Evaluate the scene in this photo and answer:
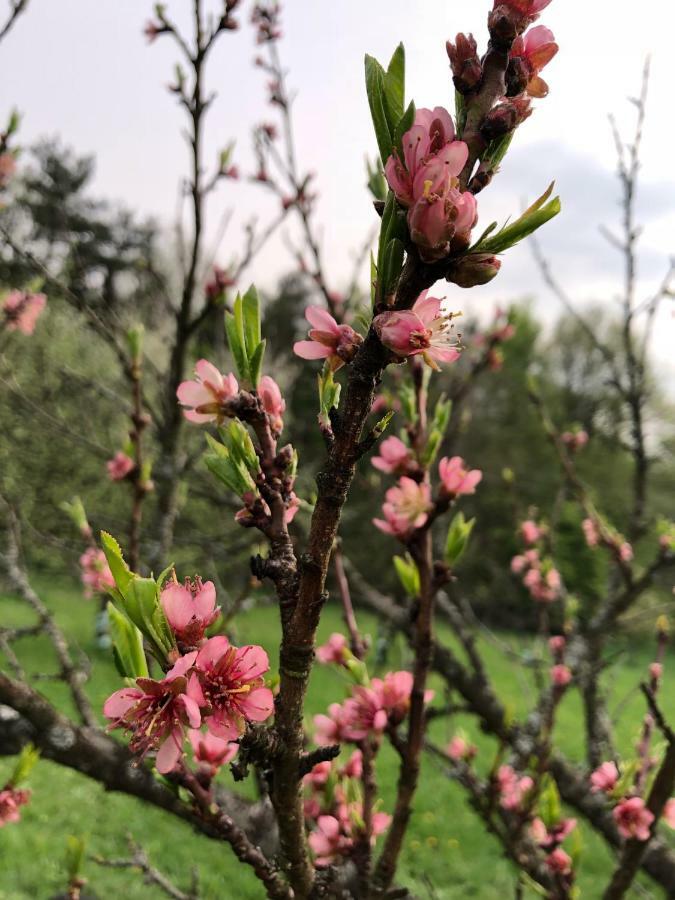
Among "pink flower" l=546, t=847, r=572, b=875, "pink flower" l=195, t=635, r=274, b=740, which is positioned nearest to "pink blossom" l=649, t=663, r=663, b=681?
"pink flower" l=546, t=847, r=572, b=875

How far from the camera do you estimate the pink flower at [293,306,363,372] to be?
2.04 ft

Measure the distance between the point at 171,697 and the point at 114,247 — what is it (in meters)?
20.7

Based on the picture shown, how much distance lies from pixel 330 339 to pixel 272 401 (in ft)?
0.43

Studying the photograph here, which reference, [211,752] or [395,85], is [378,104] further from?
[211,752]

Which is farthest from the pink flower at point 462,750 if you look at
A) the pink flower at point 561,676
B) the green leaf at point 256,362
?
the green leaf at point 256,362

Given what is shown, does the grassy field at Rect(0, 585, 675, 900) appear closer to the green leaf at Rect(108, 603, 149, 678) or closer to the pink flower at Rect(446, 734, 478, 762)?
the pink flower at Rect(446, 734, 478, 762)

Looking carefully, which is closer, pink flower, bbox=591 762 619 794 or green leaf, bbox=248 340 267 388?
green leaf, bbox=248 340 267 388

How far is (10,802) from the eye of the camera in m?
1.43

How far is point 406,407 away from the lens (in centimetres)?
127

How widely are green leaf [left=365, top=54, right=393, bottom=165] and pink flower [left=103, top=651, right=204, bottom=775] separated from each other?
485 mm

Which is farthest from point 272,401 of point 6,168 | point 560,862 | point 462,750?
point 6,168

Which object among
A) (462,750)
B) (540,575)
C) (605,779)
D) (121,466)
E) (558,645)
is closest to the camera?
(605,779)

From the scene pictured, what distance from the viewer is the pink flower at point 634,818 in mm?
1139

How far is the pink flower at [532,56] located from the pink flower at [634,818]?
1.20m
